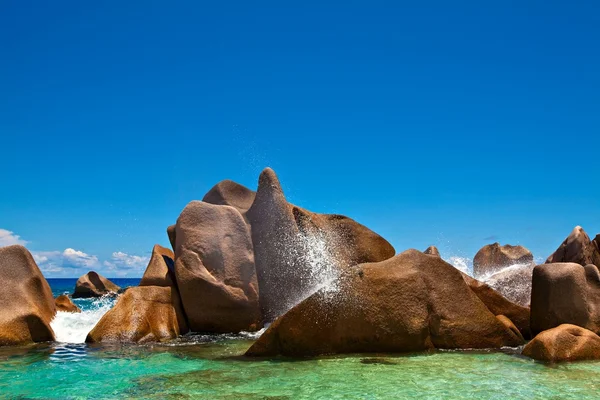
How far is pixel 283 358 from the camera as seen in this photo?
454 inches

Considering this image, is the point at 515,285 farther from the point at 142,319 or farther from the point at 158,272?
the point at 142,319

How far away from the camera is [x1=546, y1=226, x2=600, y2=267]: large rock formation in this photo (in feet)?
80.4

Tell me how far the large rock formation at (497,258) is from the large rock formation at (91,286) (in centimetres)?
3387

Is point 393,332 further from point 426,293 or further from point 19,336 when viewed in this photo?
point 19,336

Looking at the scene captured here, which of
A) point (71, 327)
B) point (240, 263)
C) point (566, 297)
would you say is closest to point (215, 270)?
point (240, 263)

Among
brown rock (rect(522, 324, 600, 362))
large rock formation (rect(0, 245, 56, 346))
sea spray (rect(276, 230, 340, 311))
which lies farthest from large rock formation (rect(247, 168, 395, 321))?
brown rock (rect(522, 324, 600, 362))

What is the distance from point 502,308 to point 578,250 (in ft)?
37.7

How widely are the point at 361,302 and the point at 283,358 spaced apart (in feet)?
6.45

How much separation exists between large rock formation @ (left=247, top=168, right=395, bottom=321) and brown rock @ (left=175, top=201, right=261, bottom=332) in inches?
19.5

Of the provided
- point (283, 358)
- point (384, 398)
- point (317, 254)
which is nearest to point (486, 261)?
point (317, 254)

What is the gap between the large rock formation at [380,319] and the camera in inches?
463

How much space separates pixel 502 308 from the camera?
49.7ft

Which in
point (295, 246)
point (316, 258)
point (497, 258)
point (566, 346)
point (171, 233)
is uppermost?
point (497, 258)

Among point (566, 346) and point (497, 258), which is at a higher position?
point (497, 258)
